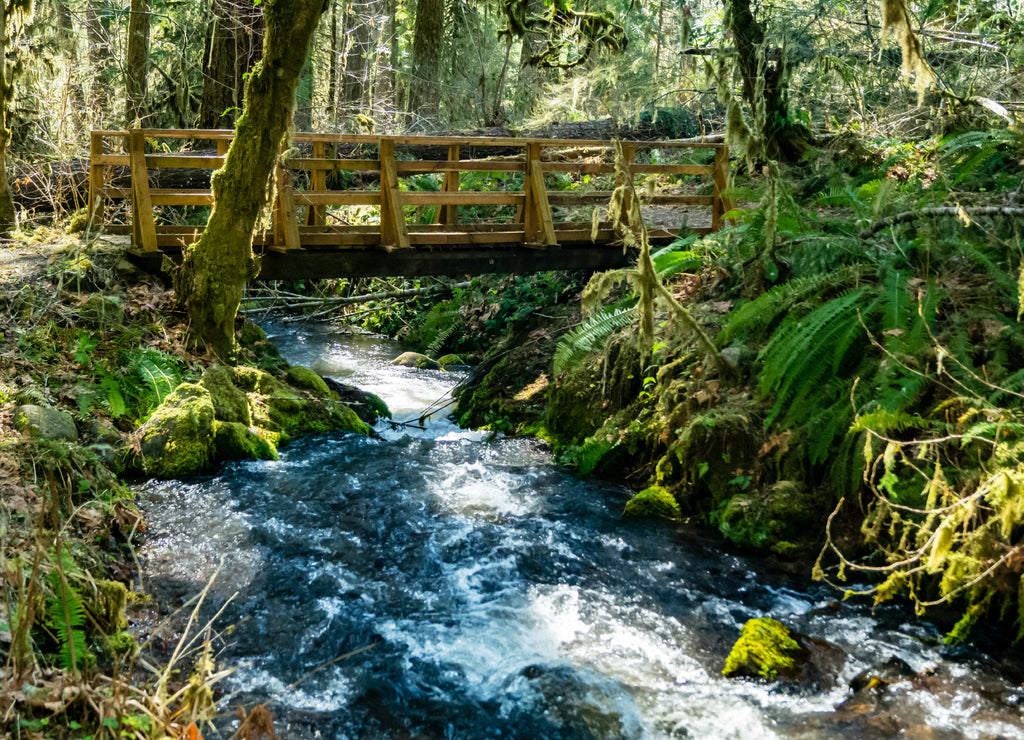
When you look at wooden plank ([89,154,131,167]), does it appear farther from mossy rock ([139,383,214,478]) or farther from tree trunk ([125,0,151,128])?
tree trunk ([125,0,151,128])

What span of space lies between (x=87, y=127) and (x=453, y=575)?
34.7ft

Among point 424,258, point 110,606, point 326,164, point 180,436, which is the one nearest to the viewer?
point 110,606

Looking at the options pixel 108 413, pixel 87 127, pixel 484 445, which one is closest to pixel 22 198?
pixel 87 127

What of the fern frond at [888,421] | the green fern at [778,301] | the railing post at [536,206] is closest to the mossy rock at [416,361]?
the railing post at [536,206]

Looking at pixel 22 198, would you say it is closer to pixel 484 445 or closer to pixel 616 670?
pixel 484 445

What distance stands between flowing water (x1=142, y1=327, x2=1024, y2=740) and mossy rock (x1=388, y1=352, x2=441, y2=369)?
5.08 meters

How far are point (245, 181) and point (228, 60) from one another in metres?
4.81

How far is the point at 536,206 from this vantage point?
9500 mm

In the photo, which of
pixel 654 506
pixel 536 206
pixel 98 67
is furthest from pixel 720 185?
pixel 98 67

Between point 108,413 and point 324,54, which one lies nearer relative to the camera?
point 108,413

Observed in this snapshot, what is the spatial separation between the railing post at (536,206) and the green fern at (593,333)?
5.41 feet

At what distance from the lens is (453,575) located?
5.45m

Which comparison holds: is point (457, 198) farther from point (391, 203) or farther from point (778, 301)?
point (778, 301)

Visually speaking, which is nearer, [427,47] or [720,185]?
[720,185]
